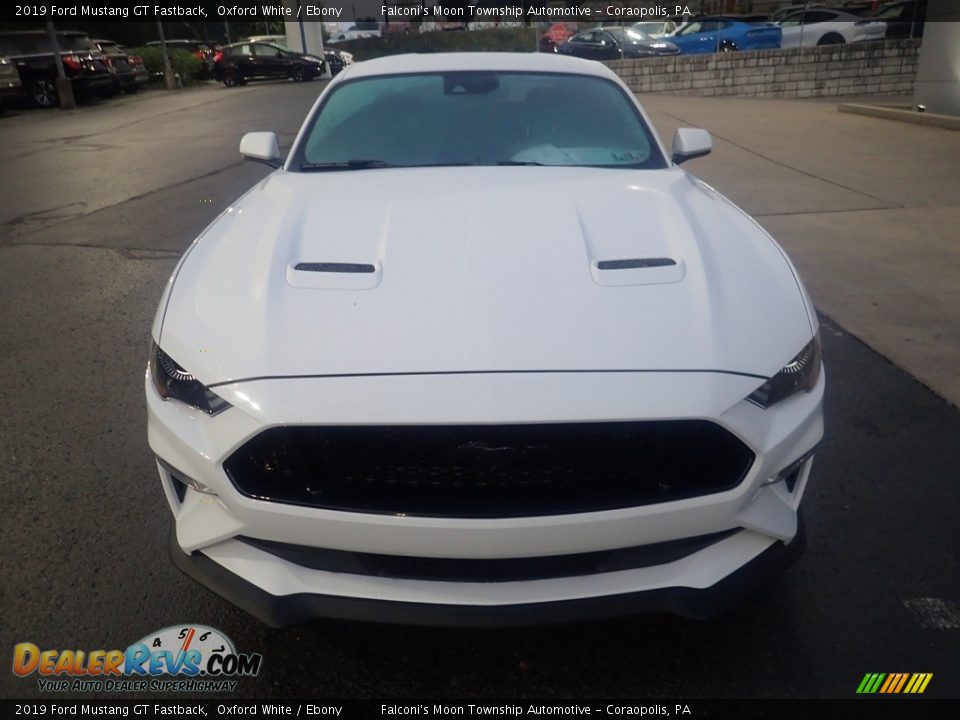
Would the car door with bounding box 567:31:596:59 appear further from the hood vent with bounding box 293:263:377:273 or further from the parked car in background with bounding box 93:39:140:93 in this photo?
the hood vent with bounding box 293:263:377:273

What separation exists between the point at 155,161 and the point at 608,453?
10450mm

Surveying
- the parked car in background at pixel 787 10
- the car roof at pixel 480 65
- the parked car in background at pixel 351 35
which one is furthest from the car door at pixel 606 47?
the parked car in background at pixel 351 35

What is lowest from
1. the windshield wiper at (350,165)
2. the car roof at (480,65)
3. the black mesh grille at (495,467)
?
the black mesh grille at (495,467)

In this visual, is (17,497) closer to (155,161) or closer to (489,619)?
(489,619)

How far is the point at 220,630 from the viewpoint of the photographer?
89.4 inches

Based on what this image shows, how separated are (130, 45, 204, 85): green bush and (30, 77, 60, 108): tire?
779 centimetres

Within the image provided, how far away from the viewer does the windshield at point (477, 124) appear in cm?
331

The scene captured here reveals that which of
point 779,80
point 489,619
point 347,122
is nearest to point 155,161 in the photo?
point 347,122

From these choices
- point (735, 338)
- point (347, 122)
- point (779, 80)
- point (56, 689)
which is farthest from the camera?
point (779, 80)

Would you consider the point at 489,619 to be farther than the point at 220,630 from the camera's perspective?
No

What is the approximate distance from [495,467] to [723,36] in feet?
72.9

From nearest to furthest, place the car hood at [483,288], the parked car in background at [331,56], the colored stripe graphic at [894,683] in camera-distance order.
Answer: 1. the car hood at [483,288]
2. the colored stripe graphic at [894,683]
3. the parked car in background at [331,56]

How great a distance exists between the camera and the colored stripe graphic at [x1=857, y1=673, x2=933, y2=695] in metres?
2.04

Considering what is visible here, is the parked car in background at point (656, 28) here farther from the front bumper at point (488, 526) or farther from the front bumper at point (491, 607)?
the front bumper at point (491, 607)
